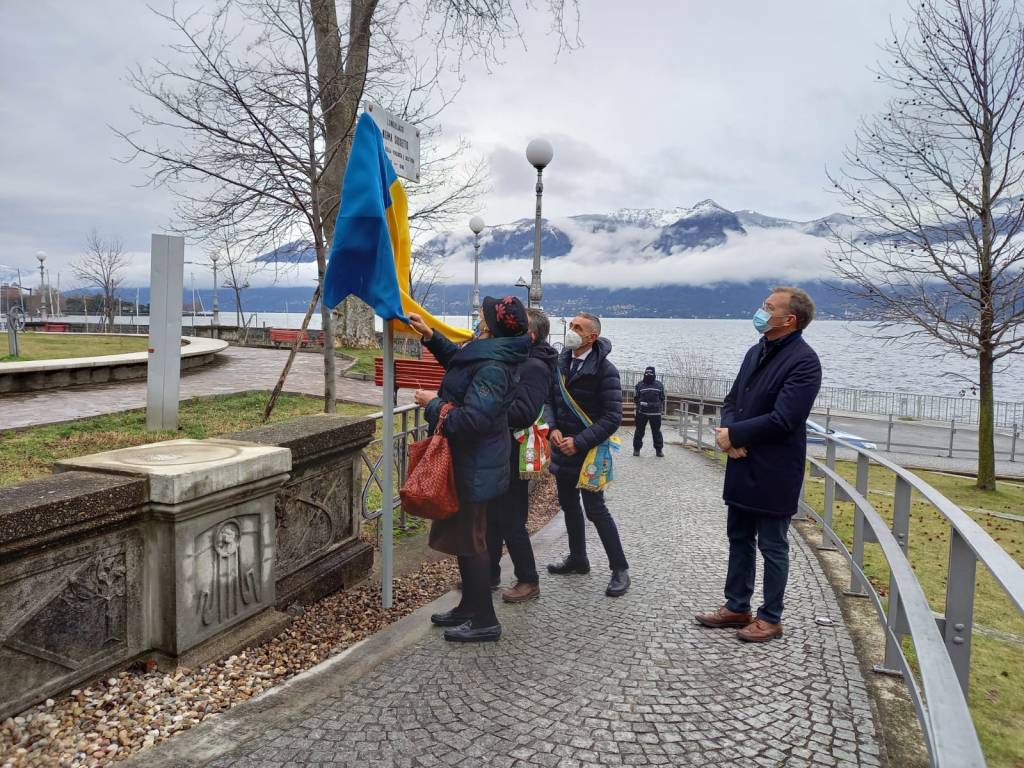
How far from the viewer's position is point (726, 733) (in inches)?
115

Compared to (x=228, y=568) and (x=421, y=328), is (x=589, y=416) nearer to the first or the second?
(x=421, y=328)

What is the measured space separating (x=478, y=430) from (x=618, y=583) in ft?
6.07

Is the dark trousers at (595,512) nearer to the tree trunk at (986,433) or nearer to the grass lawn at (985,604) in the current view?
the grass lawn at (985,604)

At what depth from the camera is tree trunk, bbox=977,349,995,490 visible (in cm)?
1294

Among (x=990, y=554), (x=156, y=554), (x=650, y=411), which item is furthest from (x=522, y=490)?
(x=650, y=411)

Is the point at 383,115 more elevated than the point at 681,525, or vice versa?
the point at 383,115

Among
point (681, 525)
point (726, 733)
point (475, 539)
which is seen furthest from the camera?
point (681, 525)

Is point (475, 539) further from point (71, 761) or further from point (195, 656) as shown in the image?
point (71, 761)

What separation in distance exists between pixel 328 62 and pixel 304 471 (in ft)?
30.4

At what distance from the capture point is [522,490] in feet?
14.7

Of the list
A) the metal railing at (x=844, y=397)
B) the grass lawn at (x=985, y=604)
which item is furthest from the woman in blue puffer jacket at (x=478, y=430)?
the metal railing at (x=844, y=397)

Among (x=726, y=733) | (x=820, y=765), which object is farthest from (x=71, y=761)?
(x=820, y=765)

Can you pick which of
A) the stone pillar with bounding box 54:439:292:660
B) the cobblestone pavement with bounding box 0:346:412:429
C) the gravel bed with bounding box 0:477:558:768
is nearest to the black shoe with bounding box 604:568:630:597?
the gravel bed with bounding box 0:477:558:768

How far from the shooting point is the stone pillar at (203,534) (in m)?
3.16
